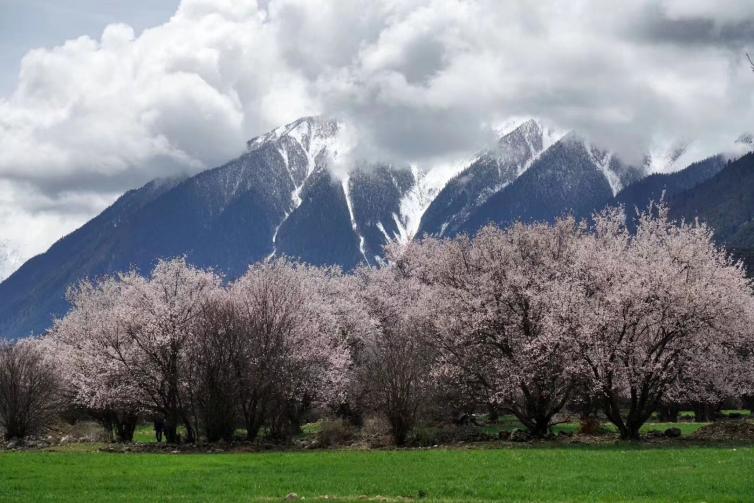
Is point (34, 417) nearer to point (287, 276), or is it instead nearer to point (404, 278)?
point (287, 276)

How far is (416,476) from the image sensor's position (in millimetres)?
29922

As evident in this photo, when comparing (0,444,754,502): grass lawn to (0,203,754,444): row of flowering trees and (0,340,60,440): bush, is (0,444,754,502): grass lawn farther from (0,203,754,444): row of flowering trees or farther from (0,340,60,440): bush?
(0,340,60,440): bush

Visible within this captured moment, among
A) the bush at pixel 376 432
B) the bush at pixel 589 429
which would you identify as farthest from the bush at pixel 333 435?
the bush at pixel 589 429

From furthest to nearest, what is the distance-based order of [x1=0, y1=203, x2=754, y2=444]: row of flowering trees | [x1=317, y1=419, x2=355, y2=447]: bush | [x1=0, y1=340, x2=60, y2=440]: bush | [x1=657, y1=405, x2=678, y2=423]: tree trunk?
[x1=657, y1=405, x2=678, y2=423]: tree trunk, [x1=0, y1=340, x2=60, y2=440]: bush, [x1=317, y1=419, x2=355, y2=447]: bush, [x1=0, y1=203, x2=754, y2=444]: row of flowering trees

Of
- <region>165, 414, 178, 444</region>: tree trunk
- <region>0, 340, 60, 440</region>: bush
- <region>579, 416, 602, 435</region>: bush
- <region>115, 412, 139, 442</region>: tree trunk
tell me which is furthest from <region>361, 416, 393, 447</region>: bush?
<region>0, 340, 60, 440</region>: bush

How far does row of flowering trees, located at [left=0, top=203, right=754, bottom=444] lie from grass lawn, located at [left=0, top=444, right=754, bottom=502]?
6.65m

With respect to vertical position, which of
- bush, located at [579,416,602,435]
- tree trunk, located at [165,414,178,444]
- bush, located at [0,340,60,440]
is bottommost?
bush, located at [579,416,602,435]

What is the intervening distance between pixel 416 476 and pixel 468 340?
20296mm

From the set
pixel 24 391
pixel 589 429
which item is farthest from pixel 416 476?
pixel 24 391

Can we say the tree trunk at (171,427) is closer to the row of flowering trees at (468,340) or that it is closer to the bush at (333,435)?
the row of flowering trees at (468,340)

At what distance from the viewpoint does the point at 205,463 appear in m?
38.1

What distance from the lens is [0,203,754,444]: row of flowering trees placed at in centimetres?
4419

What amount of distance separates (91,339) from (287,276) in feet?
55.1

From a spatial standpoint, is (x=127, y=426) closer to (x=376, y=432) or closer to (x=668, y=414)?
(x=376, y=432)
